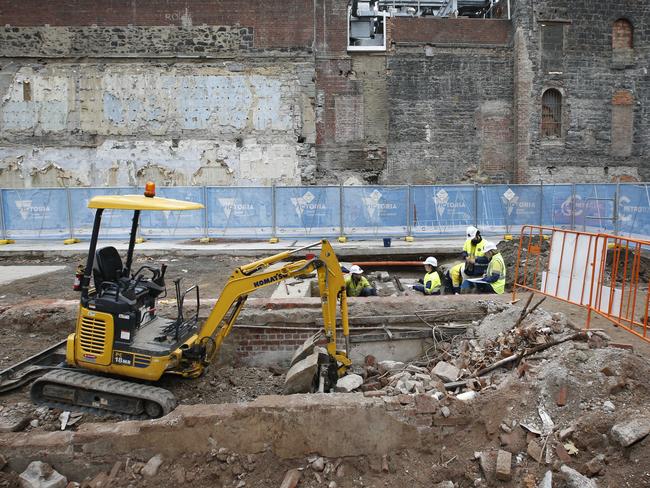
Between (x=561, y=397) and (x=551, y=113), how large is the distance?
20.4m

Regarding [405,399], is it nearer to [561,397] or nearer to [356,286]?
[561,397]

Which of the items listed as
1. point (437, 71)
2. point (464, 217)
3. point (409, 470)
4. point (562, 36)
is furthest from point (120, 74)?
point (409, 470)

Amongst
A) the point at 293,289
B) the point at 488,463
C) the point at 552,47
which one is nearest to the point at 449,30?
the point at 552,47

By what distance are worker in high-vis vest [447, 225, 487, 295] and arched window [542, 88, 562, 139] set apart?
575 inches

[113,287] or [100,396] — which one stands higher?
[113,287]

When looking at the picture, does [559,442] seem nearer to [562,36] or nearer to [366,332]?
[366,332]

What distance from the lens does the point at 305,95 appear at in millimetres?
20828

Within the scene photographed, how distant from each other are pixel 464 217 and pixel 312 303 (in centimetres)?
947

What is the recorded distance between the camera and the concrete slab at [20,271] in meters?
10.8

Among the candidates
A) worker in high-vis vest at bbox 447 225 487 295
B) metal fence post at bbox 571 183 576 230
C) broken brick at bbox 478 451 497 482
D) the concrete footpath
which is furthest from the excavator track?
metal fence post at bbox 571 183 576 230

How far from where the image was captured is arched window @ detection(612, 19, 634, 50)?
2141 centimetres

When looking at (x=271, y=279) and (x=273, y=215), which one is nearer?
(x=271, y=279)

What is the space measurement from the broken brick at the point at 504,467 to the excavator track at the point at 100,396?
2948 millimetres

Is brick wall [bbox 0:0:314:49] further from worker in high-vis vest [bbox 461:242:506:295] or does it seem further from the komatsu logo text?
the komatsu logo text
